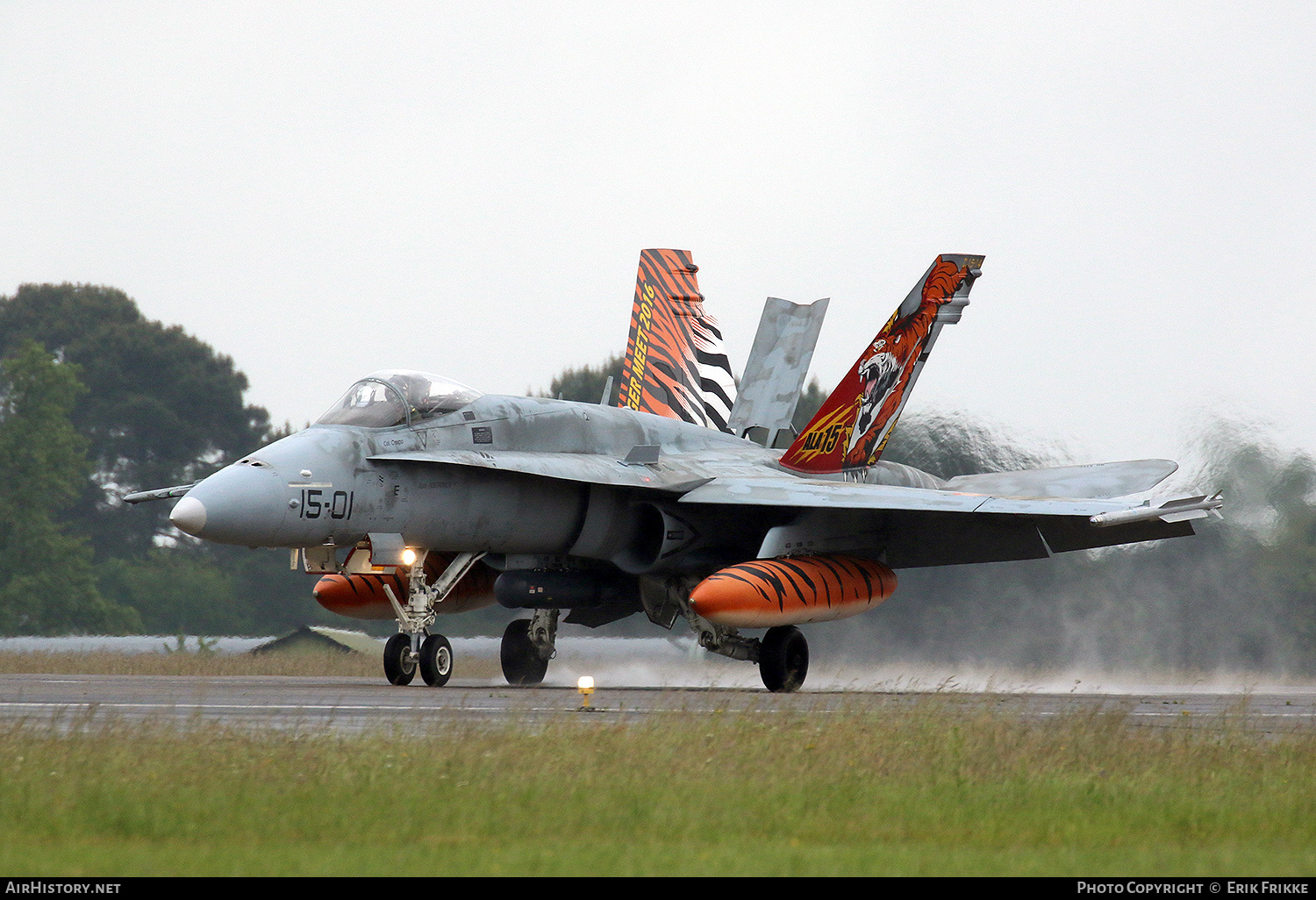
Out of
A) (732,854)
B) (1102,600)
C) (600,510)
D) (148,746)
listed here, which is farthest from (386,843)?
(1102,600)

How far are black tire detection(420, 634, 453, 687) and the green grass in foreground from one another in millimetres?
5413

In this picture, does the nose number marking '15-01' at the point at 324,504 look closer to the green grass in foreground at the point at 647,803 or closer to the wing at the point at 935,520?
the wing at the point at 935,520

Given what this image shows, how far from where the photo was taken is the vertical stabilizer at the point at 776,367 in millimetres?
21641

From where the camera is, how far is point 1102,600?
2102 centimetres

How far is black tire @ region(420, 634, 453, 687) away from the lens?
588 inches

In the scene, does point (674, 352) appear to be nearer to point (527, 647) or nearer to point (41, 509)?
point (527, 647)

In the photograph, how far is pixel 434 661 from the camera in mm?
14961

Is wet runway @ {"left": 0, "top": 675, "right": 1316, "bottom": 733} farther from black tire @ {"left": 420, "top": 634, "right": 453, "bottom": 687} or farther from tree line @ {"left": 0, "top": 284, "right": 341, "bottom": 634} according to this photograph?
tree line @ {"left": 0, "top": 284, "right": 341, "bottom": 634}

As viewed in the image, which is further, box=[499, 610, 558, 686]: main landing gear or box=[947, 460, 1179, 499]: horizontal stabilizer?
box=[947, 460, 1179, 499]: horizontal stabilizer

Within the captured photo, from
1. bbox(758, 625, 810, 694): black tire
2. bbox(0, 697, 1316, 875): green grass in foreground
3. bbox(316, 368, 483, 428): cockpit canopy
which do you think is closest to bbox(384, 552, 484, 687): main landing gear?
bbox(316, 368, 483, 428): cockpit canopy

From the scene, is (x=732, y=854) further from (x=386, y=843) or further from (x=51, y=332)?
(x=51, y=332)

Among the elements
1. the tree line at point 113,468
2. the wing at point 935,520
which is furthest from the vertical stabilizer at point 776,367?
the tree line at point 113,468

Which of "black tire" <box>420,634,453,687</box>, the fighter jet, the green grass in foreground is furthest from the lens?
"black tire" <box>420,634,453,687</box>

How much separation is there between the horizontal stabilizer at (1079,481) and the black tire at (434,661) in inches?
312
